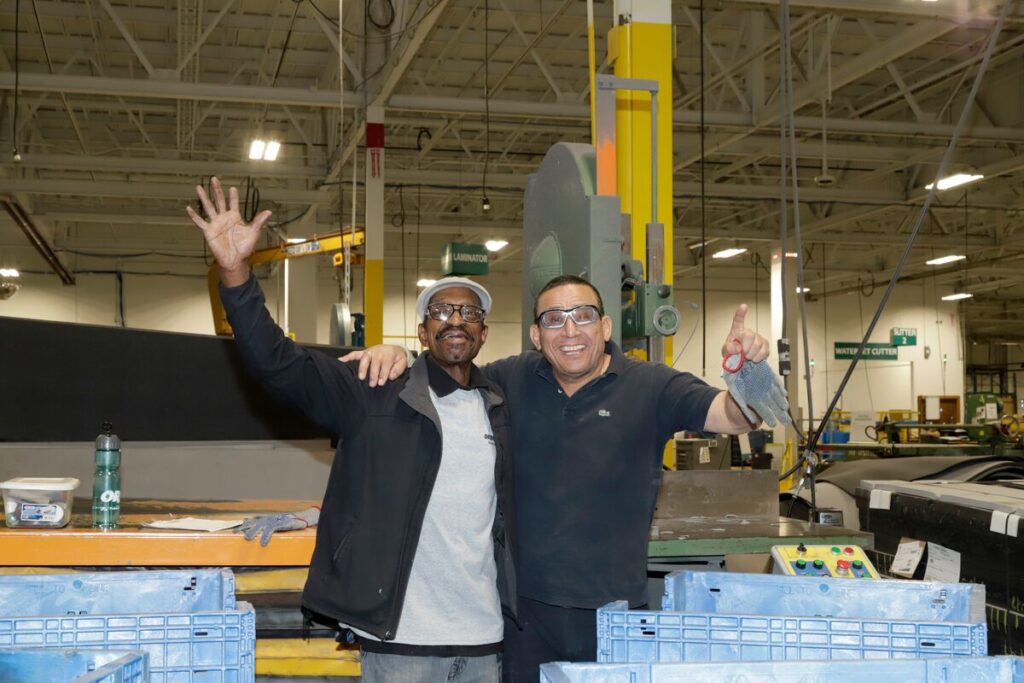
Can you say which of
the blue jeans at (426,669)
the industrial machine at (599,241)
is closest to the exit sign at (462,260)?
the industrial machine at (599,241)

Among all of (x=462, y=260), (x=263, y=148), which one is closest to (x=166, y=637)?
(x=462, y=260)

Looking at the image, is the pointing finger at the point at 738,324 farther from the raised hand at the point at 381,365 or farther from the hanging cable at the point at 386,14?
the hanging cable at the point at 386,14

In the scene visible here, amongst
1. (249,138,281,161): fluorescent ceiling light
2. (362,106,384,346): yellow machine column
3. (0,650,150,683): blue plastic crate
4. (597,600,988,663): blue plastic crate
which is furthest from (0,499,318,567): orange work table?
(249,138,281,161): fluorescent ceiling light

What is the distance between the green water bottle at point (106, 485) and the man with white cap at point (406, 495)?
98cm

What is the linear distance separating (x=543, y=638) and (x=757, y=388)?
0.79 m

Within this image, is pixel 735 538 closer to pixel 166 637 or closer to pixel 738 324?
pixel 738 324

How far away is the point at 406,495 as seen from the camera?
2129 millimetres

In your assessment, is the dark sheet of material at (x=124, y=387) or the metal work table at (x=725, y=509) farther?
the dark sheet of material at (x=124, y=387)

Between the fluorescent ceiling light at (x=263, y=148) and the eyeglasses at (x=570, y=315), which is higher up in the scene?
the fluorescent ceiling light at (x=263, y=148)

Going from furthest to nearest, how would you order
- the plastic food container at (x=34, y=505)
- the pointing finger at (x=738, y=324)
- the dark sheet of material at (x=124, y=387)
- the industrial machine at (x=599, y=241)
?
the dark sheet of material at (x=124, y=387)
the industrial machine at (x=599, y=241)
the plastic food container at (x=34, y=505)
the pointing finger at (x=738, y=324)

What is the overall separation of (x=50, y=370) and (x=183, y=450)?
0.78 meters

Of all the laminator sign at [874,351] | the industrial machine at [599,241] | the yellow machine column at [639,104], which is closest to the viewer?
the industrial machine at [599,241]

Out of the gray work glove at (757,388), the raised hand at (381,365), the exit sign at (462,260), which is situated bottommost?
the gray work glove at (757,388)

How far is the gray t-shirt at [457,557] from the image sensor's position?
2121 millimetres
